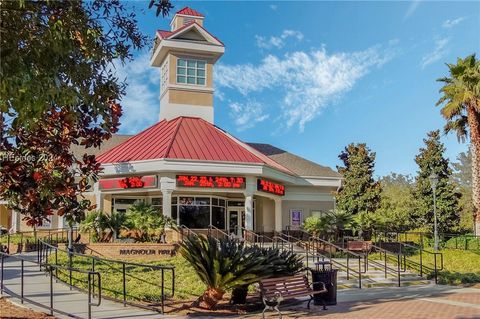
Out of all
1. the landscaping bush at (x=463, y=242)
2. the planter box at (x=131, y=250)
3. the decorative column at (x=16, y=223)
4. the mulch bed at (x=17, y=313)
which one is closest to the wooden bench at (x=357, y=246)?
the landscaping bush at (x=463, y=242)

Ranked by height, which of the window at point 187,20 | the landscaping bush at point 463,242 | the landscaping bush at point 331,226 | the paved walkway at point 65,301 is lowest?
the landscaping bush at point 463,242

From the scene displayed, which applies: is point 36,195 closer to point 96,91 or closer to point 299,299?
point 96,91

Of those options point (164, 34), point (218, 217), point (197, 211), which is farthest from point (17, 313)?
point (164, 34)

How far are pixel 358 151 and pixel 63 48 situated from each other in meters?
31.8

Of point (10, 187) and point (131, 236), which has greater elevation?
point (10, 187)

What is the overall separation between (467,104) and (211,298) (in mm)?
25984

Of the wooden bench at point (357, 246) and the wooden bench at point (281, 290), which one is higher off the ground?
the wooden bench at point (281, 290)

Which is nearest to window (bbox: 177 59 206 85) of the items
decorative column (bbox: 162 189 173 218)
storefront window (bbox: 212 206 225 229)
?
storefront window (bbox: 212 206 225 229)

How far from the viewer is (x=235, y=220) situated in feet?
100

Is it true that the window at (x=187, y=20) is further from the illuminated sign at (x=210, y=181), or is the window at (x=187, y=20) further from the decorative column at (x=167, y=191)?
the decorative column at (x=167, y=191)

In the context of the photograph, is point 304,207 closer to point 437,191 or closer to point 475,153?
point 437,191

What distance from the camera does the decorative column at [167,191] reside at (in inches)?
981

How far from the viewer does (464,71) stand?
31.8 m

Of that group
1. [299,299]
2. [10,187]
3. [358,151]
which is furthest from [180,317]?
[358,151]
